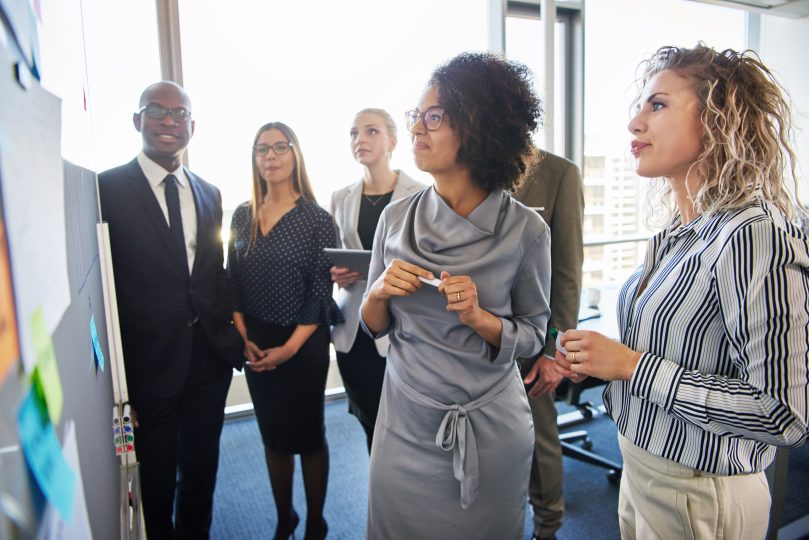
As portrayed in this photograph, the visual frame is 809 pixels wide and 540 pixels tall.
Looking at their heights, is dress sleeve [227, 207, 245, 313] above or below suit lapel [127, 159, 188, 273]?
below

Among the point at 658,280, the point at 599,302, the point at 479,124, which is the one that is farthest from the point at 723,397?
the point at 599,302

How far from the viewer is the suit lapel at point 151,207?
1566 millimetres

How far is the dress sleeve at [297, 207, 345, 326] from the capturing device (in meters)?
1.90

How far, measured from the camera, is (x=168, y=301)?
1.59m

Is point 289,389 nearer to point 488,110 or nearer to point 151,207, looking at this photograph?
point 151,207

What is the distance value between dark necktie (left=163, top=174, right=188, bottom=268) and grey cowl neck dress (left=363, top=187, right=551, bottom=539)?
771 millimetres

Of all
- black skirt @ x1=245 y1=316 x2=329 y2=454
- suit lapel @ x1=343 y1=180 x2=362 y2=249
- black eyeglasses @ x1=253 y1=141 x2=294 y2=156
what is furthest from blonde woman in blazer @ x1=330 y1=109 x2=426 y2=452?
black eyeglasses @ x1=253 y1=141 x2=294 y2=156

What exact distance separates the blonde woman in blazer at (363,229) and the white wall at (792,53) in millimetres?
3983

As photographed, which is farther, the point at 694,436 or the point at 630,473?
the point at 630,473

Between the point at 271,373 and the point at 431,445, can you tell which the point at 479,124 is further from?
the point at 271,373

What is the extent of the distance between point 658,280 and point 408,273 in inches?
19.5

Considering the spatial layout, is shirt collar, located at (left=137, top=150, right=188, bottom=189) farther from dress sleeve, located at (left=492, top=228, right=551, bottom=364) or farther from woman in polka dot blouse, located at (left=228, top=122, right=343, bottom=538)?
dress sleeve, located at (left=492, top=228, right=551, bottom=364)

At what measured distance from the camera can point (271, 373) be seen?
75.7 inches

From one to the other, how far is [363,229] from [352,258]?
0.34 m
